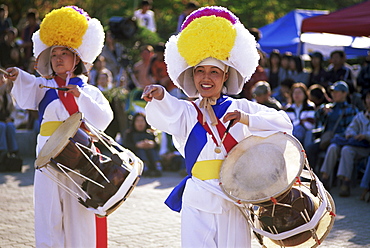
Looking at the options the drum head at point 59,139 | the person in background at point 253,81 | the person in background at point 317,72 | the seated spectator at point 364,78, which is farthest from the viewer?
the person in background at point 317,72

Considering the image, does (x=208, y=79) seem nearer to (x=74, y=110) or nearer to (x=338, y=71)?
(x=74, y=110)

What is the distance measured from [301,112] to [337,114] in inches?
31.1

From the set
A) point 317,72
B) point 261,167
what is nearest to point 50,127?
point 261,167

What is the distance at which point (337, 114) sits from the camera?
9531 mm

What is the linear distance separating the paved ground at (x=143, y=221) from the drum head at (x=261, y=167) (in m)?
2.41

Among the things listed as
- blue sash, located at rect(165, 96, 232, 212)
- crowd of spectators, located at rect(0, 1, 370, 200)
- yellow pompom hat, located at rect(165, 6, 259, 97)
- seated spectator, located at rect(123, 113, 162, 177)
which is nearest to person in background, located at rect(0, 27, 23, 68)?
crowd of spectators, located at rect(0, 1, 370, 200)

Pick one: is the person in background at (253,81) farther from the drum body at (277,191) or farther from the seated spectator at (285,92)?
the drum body at (277,191)

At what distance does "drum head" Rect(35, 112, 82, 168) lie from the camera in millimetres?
4582

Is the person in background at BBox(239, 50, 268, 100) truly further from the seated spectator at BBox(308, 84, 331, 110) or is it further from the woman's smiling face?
the woman's smiling face

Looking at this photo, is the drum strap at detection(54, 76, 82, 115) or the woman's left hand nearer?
the woman's left hand

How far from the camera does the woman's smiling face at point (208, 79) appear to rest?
13.4 ft

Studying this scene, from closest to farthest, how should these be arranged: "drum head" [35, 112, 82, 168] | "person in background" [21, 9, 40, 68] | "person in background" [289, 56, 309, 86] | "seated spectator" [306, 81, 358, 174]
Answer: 1. "drum head" [35, 112, 82, 168]
2. "seated spectator" [306, 81, 358, 174]
3. "person in background" [289, 56, 309, 86]
4. "person in background" [21, 9, 40, 68]

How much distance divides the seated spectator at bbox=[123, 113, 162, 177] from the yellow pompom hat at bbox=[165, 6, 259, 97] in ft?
21.6

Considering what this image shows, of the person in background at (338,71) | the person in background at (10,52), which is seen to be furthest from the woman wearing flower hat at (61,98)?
the person in background at (10,52)
